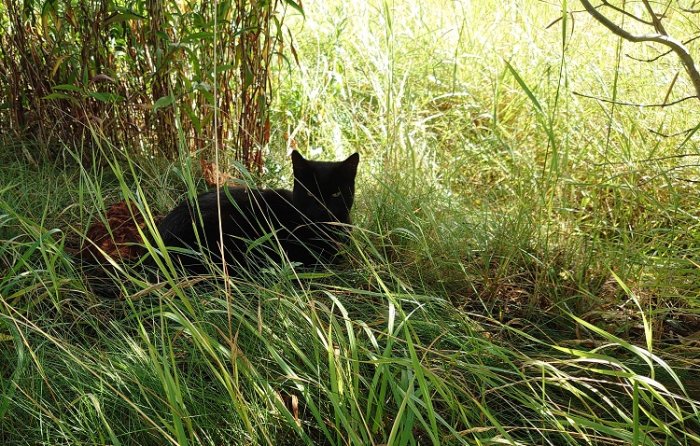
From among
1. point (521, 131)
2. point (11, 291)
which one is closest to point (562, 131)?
point (521, 131)

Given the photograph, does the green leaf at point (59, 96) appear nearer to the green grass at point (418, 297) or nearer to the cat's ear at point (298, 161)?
the green grass at point (418, 297)

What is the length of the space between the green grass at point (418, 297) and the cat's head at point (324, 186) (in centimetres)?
10

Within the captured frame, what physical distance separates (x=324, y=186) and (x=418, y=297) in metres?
1.12

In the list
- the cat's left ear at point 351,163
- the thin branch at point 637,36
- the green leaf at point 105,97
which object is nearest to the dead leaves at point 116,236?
the green leaf at point 105,97

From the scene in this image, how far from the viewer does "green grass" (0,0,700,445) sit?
1576mm

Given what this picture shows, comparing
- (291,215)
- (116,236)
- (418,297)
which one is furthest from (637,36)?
(116,236)

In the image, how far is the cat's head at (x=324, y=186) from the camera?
9.23 feet

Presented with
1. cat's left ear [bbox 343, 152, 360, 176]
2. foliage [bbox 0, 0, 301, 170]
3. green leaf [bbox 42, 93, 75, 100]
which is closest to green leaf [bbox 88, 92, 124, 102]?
foliage [bbox 0, 0, 301, 170]

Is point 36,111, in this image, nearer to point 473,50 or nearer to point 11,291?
point 11,291

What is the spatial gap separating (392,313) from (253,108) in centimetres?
186

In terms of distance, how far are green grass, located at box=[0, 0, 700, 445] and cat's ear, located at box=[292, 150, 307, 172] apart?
0.89 ft

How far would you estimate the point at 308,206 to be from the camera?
286cm

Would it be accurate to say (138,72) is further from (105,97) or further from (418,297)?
(418,297)

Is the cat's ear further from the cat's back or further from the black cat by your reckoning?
the cat's back
